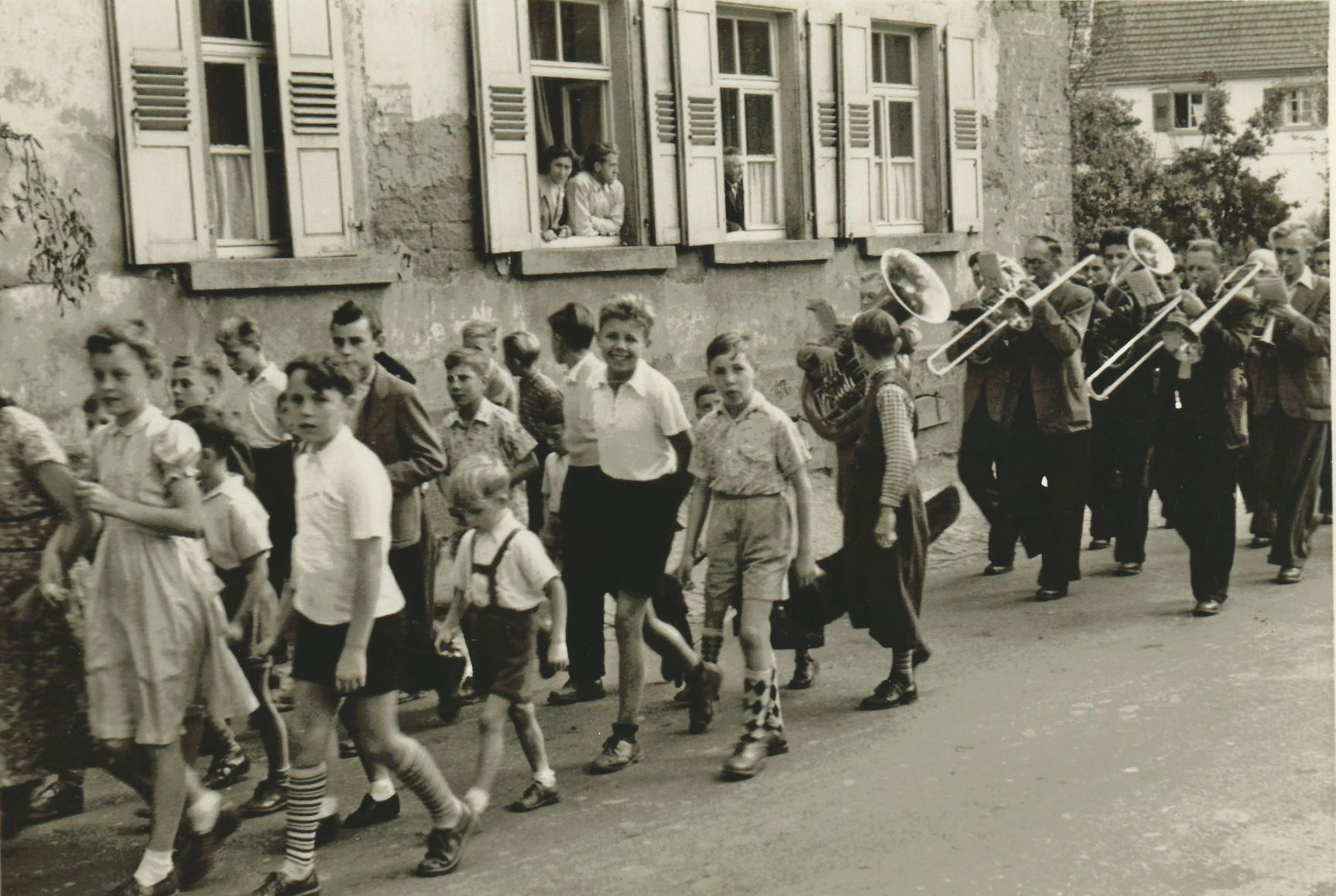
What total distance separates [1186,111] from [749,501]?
98.8ft

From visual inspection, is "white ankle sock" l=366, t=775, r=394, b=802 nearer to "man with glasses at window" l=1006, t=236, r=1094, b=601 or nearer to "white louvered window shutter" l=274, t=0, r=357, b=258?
"man with glasses at window" l=1006, t=236, r=1094, b=601

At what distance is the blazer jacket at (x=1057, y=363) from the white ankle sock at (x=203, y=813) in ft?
17.9

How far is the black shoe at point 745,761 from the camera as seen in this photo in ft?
18.5

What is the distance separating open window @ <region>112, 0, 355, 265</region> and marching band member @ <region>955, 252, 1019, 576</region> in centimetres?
391

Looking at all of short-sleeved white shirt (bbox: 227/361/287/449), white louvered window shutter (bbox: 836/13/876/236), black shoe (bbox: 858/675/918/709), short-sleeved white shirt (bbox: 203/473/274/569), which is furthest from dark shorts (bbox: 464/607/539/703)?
white louvered window shutter (bbox: 836/13/876/236)

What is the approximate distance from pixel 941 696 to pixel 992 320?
133 inches

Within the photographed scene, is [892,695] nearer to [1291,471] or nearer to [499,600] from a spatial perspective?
[499,600]

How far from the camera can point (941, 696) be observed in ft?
22.0

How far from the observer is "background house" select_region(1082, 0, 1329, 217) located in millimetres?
26297

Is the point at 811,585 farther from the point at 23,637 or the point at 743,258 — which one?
the point at 743,258

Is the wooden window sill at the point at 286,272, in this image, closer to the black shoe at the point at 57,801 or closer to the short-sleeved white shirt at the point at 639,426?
the short-sleeved white shirt at the point at 639,426

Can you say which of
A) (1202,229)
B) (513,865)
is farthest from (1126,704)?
(1202,229)

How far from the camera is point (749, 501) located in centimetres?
600

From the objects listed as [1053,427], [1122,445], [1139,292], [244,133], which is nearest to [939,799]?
[1053,427]
